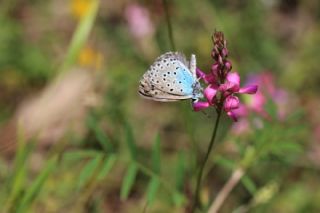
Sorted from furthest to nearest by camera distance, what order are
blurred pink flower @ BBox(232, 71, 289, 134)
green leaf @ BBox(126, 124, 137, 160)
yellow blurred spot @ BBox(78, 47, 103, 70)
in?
yellow blurred spot @ BBox(78, 47, 103, 70), blurred pink flower @ BBox(232, 71, 289, 134), green leaf @ BBox(126, 124, 137, 160)

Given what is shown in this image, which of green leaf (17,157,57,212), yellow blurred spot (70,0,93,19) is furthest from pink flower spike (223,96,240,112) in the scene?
yellow blurred spot (70,0,93,19)

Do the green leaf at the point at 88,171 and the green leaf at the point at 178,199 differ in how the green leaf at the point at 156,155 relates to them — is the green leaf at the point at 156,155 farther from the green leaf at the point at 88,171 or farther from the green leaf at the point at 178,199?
the green leaf at the point at 88,171

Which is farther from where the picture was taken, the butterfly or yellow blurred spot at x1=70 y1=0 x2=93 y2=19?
yellow blurred spot at x1=70 y1=0 x2=93 y2=19

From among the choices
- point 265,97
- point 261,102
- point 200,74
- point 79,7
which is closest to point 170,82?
point 200,74

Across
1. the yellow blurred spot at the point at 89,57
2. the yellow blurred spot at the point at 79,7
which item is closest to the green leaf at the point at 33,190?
Answer: the yellow blurred spot at the point at 89,57

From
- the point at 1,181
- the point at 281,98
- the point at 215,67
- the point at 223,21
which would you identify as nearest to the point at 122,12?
the point at 223,21

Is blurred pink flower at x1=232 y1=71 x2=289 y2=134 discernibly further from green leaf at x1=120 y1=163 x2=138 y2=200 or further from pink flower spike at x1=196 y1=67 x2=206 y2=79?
pink flower spike at x1=196 y1=67 x2=206 y2=79

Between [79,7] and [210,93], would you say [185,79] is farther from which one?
[79,7]
